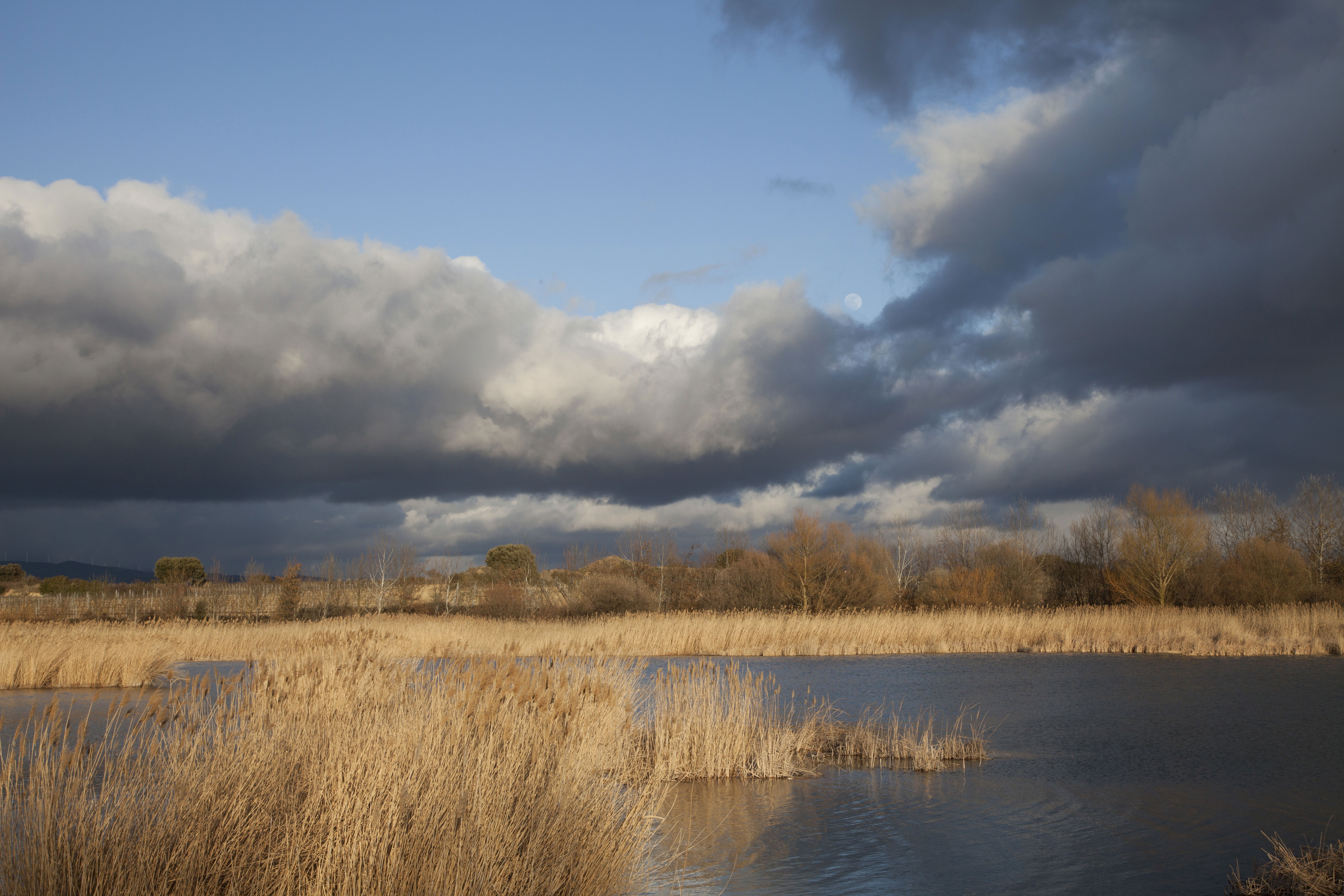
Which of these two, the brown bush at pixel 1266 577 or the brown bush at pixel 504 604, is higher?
the brown bush at pixel 1266 577

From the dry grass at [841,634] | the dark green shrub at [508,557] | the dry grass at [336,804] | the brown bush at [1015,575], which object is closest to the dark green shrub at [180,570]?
the dark green shrub at [508,557]

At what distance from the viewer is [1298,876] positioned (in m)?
5.92

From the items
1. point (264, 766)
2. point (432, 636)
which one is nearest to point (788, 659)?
point (432, 636)

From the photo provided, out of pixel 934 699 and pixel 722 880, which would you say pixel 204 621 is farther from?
pixel 722 880

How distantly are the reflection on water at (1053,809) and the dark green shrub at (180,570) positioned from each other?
2741 inches

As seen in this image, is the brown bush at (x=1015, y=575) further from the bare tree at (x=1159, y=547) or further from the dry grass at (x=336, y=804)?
the dry grass at (x=336, y=804)

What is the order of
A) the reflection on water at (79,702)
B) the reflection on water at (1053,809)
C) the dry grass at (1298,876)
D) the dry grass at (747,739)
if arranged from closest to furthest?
the dry grass at (1298,876) → the reflection on water at (1053,809) → the dry grass at (747,739) → the reflection on water at (79,702)

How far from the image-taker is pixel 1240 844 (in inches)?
310

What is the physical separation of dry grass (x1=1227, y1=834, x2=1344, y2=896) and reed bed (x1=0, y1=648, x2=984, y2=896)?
172 inches

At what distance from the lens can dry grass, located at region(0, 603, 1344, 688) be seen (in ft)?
87.9

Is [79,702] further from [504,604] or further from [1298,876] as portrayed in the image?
[504,604]

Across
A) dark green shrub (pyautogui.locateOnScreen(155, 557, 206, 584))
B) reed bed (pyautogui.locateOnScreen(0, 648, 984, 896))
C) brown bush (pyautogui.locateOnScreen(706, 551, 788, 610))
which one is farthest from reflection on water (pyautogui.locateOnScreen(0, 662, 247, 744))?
dark green shrub (pyautogui.locateOnScreen(155, 557, 206, 584))

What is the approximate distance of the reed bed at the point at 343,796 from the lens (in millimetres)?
4402

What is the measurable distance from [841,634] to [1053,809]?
19272 millimetres
